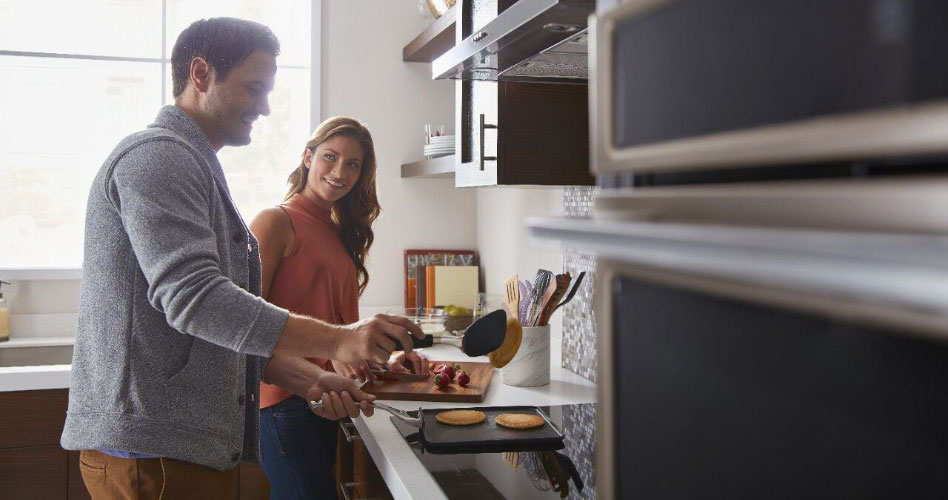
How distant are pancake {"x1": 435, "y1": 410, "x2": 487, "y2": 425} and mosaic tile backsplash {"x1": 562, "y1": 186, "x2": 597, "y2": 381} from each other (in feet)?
1.65

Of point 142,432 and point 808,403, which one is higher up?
point 808,403

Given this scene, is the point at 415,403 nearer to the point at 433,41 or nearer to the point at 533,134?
the point at 533,134

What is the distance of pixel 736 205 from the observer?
1.57 feet

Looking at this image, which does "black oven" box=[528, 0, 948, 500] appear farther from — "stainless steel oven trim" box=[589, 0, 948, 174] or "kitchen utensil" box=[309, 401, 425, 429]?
"kitchen utensil" box=[309, 401, 425, 429]

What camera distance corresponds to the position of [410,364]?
7.01 feet

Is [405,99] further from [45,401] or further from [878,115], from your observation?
[878,115]

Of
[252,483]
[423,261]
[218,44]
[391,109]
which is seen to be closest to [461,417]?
[218,44]

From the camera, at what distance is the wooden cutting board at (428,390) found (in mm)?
1915

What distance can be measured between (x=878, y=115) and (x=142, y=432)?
1.28 metres

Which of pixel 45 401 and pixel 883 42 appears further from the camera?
pixel 45 401

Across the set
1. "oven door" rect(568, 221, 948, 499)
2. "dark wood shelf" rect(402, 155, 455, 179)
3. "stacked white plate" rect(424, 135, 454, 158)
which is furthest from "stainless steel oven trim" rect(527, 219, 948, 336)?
"stacked white plate" rect(424, 135, 454, 158)

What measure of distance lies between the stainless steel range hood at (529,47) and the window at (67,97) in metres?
1.66

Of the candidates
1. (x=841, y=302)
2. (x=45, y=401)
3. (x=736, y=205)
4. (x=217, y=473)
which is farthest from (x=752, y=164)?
(x=45, y=401)

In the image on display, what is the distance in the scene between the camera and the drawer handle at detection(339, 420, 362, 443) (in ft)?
6.26
